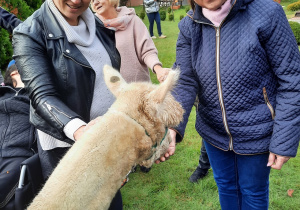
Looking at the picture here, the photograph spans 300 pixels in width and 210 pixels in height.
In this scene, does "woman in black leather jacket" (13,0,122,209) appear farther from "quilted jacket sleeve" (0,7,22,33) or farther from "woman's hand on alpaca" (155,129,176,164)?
"quilted jacket sleeve" (0,7,22,33)

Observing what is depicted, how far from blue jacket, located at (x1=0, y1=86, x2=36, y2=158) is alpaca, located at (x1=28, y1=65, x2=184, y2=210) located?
118 cm

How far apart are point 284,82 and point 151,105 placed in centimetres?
93

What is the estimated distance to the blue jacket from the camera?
2.47 m

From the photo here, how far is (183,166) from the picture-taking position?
4.25 m

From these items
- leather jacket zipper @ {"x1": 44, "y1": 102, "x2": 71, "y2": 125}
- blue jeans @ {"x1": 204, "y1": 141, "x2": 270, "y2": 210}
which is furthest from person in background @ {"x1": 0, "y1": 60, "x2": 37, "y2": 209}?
blue jeans @ {"x1": 204, "y1": 141, "x2": 270, "y2": 210}

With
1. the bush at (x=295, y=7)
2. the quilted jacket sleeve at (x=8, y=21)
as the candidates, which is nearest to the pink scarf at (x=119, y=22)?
the quilted jacket sleeve at (x=8, y=21)

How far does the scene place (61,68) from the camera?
196 cm

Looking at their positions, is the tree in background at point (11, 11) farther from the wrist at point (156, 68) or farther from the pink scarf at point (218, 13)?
the pink scarf at point (218, 13)

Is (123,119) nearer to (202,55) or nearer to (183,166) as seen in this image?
(202,55)

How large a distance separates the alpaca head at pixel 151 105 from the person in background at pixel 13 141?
1.20 m

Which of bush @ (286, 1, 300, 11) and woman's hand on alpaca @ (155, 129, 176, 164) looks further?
bush @ (286, 1, 300, 11)

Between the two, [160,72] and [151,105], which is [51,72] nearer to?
[151,105]

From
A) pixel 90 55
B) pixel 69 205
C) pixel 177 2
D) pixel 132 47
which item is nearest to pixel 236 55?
pixel 90 55

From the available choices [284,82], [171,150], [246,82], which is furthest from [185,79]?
[284,82]
